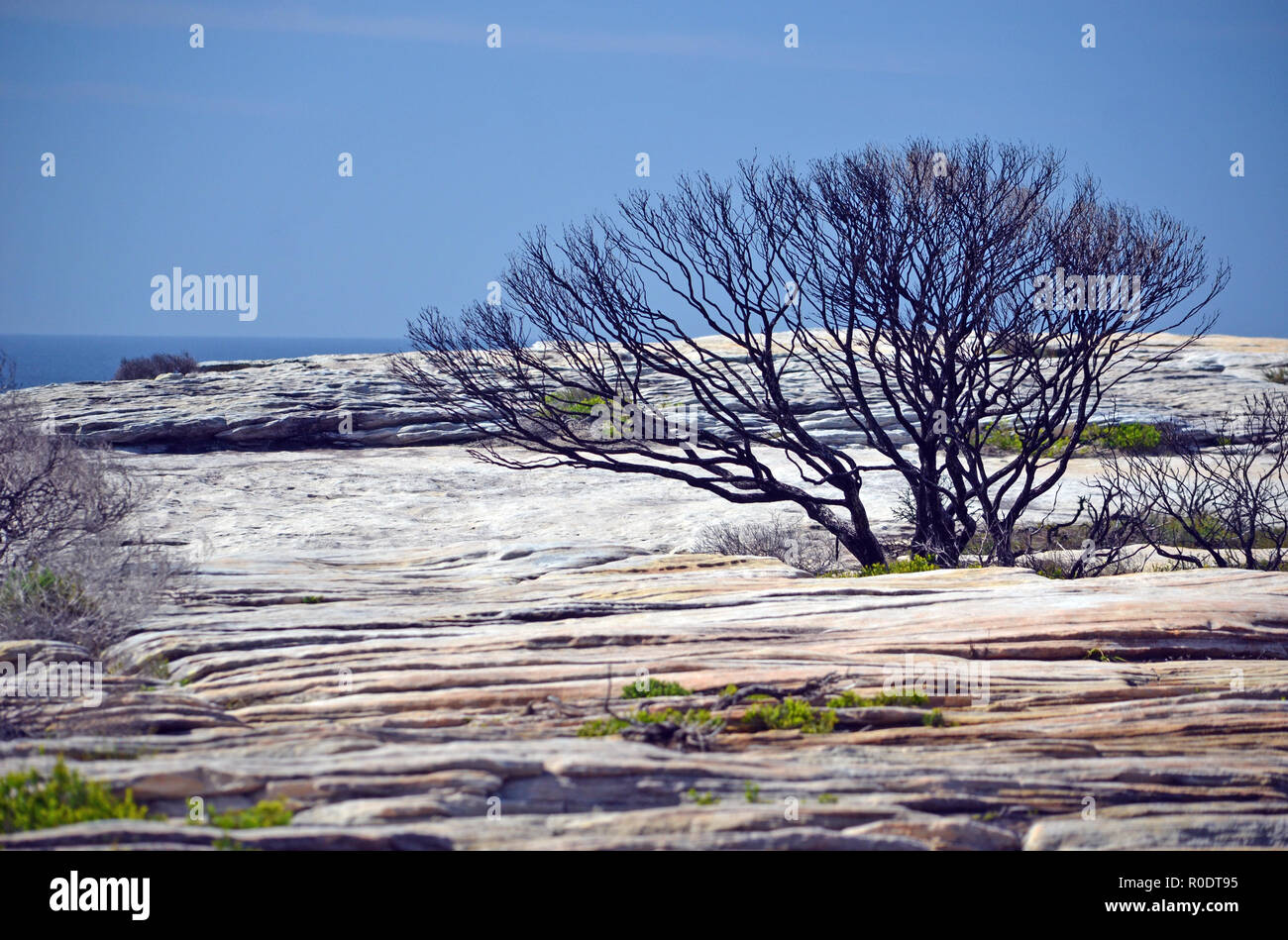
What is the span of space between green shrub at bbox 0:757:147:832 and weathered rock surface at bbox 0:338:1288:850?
12cm

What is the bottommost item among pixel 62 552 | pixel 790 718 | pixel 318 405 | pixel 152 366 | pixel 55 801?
pixel 790 718

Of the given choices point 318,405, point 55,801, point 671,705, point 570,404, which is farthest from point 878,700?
point 318,405

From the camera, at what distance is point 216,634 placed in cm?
673

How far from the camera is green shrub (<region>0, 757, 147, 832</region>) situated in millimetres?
3830

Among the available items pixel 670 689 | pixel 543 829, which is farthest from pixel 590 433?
pixel 543 829

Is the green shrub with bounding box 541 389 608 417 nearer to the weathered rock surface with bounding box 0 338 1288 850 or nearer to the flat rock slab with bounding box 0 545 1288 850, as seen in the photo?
the weathered rock surface with bounding box 0 338 1288 850

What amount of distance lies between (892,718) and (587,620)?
2.71m

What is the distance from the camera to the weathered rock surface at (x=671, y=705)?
4.16 m

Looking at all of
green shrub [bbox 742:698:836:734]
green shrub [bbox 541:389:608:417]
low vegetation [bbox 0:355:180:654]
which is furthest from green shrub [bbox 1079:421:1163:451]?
low vegetation [bbox 0:355:180:654]

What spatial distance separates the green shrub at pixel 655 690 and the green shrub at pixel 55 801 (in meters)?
Result: 2.65

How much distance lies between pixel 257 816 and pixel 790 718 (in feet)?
9.22

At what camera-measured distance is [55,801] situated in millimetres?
3875

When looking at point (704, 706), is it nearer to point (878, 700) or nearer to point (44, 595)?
point (878, 700)
